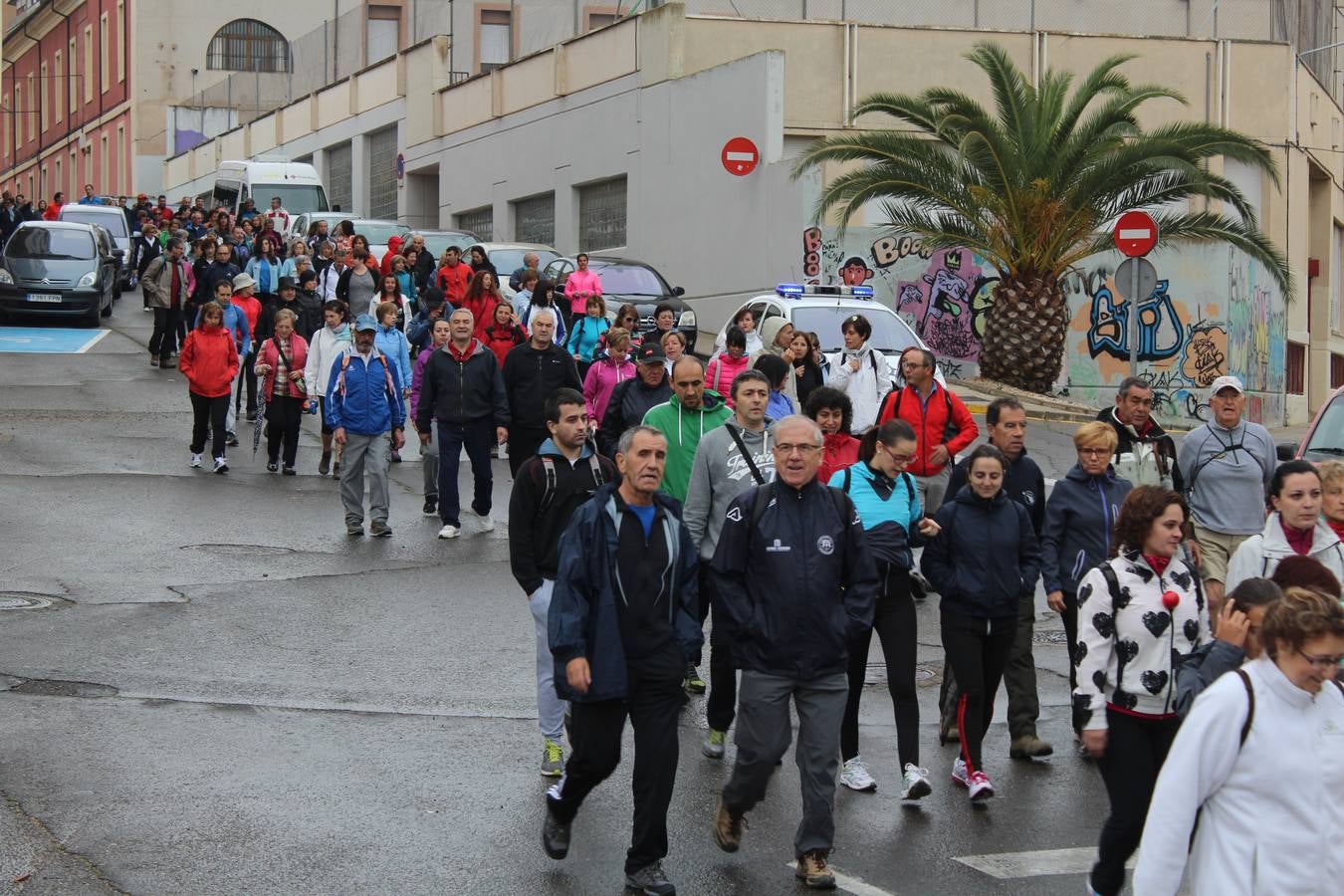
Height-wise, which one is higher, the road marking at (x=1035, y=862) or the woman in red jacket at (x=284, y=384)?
the woman in red jacket at (x=284, y=384)

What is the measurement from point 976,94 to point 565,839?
28.1 metres

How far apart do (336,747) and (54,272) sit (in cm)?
2492

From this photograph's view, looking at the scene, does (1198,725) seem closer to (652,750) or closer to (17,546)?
(652,750)

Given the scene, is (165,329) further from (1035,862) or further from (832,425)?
(1035,862)

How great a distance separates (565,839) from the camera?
718 centimetres

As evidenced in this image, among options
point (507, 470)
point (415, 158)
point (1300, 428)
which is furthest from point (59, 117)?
point (507, 470)

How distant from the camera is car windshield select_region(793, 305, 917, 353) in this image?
834 inches

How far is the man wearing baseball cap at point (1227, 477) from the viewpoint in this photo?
10570 mm

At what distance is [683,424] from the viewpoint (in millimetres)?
9805

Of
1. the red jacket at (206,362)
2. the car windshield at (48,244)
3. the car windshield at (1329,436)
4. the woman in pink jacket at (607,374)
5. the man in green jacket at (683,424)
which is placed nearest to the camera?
the man in green jacket at (683,424)

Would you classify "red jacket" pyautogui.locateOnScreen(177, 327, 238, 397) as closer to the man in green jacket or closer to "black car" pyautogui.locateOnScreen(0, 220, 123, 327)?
the man in green jacket

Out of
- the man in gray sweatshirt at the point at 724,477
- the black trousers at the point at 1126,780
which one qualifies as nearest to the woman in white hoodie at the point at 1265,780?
the black trousers at the point at 1126,780

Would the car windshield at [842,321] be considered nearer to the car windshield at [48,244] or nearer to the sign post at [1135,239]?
the sign post at [1135,239]

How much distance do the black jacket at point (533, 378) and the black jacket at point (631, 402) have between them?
124 inches
